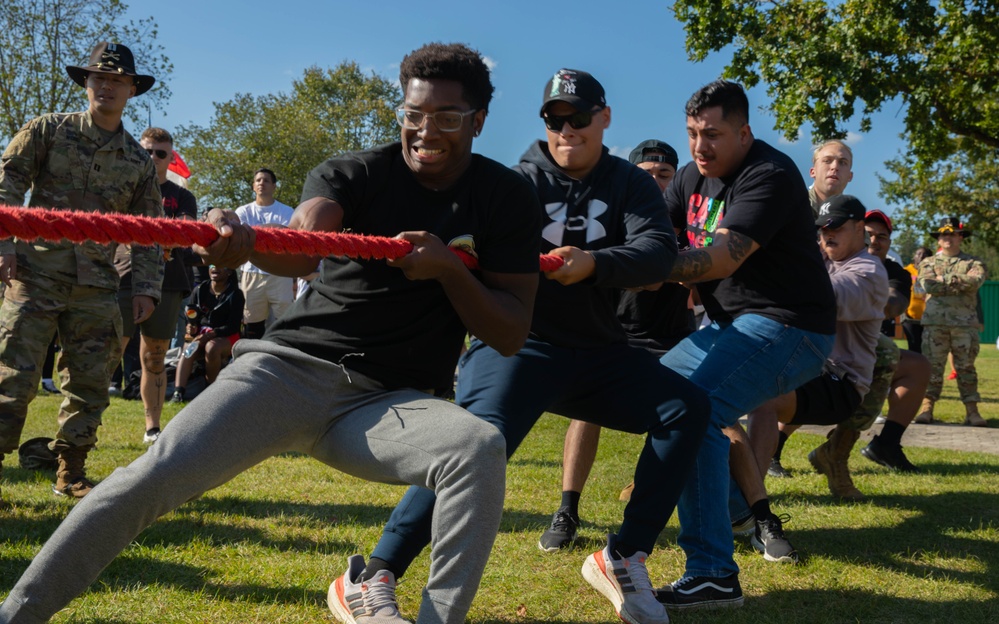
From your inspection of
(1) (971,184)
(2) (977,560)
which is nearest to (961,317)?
(2) (977,560)

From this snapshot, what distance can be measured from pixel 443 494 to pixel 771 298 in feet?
7.13

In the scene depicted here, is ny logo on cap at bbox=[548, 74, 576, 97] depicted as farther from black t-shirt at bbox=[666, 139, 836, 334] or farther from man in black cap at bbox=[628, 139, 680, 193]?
man in black cap at bbox=[628, 139, 680, 193]

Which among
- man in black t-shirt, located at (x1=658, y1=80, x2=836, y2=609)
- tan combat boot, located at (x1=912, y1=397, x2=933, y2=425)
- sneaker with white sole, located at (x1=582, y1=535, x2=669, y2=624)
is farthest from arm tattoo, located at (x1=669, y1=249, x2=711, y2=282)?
tan combat boot, located at (x1=912, y1=397, x2=933, y2=425)

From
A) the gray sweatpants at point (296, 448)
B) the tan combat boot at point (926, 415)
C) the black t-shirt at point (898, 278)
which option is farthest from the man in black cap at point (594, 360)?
the tan combat boot at point (926, 415)

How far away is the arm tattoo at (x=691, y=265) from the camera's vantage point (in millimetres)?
3803

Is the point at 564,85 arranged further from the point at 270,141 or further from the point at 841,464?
the point at 270,141

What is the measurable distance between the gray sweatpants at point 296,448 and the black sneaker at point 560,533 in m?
1.86

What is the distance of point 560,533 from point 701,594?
Result: 100 centimetres

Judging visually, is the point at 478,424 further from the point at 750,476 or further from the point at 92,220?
the point at 750,476

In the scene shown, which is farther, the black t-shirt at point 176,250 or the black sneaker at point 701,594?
the black t-shirt at point 176,250

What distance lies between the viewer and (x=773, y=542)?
4.40m

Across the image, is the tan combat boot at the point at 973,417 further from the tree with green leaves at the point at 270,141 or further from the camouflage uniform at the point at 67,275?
the tree with green leaves at the point at 270,141

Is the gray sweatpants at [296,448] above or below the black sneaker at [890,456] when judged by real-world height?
above

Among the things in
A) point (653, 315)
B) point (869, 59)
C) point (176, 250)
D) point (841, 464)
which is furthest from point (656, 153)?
point (869, 59)
